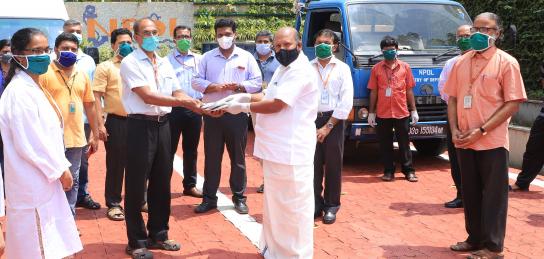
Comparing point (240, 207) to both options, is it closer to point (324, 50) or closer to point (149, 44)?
point (324, 50)

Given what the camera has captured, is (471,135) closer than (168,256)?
Yes

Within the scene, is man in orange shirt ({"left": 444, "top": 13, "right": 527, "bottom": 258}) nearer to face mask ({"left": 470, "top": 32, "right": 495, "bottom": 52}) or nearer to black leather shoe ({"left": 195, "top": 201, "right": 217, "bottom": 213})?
face mask ({"left": 470, "top": 32, "right": 495, "bottom": 52})

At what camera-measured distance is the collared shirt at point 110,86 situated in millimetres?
6281

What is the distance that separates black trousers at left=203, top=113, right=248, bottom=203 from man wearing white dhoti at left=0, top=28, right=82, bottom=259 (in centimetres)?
279

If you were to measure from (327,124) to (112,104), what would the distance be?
2208 mm

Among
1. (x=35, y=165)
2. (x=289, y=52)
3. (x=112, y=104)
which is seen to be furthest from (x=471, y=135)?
(x=112, y=104)

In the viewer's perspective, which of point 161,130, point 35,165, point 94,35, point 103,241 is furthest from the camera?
point 94,35

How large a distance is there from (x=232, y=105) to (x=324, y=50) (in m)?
1.62

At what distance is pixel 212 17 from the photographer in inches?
802

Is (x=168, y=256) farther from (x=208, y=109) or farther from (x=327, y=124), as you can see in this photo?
(x=327, y=124)

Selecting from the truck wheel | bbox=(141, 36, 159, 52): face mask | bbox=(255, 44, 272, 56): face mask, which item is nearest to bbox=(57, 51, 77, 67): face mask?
bbox=(141, 36, 159, 52): face mask

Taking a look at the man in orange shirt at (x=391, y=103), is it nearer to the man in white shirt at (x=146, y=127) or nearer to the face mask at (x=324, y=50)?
the face mask at (x=324, y=50)

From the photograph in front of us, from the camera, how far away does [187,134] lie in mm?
7156

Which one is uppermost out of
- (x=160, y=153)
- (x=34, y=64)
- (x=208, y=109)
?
(x=34, y=64)
